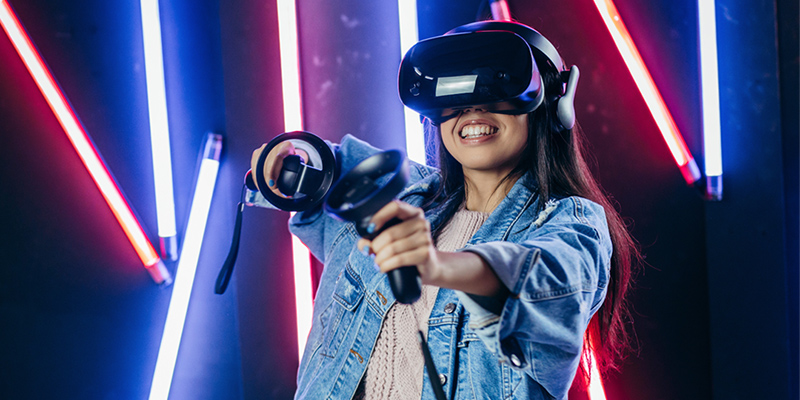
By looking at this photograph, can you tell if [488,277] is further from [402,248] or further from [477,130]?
[477,130]

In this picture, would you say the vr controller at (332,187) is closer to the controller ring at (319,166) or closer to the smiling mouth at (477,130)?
the controller ring at (319,166)

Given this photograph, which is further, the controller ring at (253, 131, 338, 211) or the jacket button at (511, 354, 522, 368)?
the controller ring at (253, 131, 338, 211)

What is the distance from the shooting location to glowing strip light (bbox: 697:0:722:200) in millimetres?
1347

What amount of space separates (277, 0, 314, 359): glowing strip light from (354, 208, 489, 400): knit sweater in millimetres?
539

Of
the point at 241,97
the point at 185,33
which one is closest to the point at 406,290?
the point at 241,97

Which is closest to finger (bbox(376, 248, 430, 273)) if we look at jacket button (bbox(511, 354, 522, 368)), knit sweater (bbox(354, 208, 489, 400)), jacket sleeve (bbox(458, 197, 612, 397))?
jacket sleeve (bbox(458, 197, 612, 397))

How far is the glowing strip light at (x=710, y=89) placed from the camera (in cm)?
135

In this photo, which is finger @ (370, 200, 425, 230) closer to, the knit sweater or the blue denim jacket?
the blue denim jacket

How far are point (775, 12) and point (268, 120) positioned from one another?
1.49 m

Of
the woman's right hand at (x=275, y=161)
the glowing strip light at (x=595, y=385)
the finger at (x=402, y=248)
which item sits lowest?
the glowing strip light at (x=595, y=385)

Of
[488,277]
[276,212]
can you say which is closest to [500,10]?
[276,212]

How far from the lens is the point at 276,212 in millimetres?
1711

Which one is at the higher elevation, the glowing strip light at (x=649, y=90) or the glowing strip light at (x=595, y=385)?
the glowing strip light at (x=649, y=90)

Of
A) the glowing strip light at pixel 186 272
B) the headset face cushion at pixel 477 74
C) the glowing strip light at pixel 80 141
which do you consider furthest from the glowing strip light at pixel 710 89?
the glowing strip light at pixel 80 141
